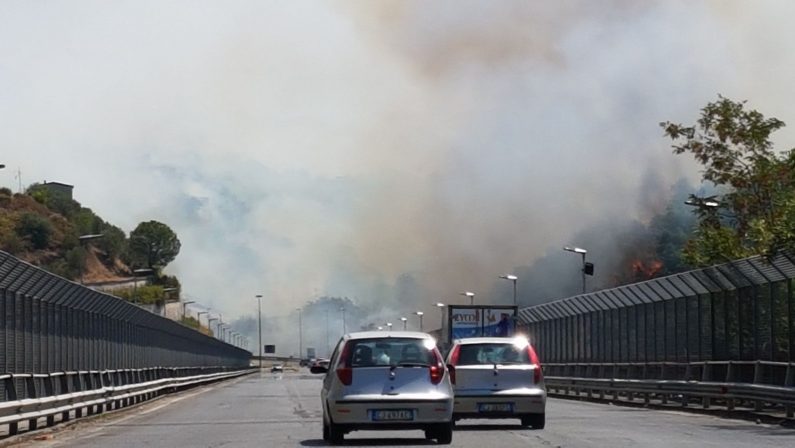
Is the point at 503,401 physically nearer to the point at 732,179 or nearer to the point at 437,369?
the point at 437,369

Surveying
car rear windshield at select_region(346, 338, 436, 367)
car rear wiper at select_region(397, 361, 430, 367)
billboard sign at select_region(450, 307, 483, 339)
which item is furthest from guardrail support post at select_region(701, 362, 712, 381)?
car rear wiper at select_region(397, 361, 430, 367)

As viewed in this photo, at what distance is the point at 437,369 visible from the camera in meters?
22.9

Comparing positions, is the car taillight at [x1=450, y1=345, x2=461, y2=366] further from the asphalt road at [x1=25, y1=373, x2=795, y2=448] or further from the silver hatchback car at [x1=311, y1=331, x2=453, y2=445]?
the silver hatchback car at [x1=311, y1=331, x2=453, y2=445]

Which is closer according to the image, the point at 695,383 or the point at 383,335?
the point at 383,335

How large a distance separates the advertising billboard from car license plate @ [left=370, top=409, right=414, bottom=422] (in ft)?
107

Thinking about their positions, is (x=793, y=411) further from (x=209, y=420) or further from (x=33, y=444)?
(x=33, y=444)

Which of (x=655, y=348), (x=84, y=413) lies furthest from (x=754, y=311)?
(x=84, y=413)

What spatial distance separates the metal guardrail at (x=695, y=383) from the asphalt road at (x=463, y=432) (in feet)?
3.12

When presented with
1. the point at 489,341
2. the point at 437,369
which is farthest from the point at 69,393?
the point at 437,369

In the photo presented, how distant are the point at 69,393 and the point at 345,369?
1218 centimetres

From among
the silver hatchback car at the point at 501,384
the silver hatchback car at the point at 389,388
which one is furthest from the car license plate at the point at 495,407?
the silver hatchback car at the point at 389,388

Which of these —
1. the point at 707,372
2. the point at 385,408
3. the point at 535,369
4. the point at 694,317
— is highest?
the point at 694,317

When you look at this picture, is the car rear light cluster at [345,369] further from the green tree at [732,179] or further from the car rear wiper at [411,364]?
the green tree at [732,179]

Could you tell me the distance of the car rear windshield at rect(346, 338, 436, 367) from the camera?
22922 mm
